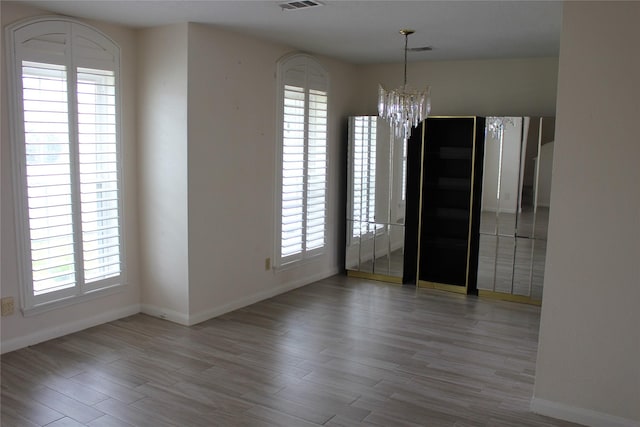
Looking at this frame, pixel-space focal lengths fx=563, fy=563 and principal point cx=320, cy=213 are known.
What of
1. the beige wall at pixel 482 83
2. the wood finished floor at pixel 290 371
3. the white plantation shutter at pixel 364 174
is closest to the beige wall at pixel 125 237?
the wood finished floor at pixel 290 371

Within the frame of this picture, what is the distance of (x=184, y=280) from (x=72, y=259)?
0.86m

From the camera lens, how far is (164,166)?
15.0ft

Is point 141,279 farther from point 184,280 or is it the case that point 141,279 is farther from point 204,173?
point 204,173

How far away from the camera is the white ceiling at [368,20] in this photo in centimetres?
368

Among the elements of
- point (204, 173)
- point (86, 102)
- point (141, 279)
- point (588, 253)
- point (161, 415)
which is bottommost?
point (161, 415)

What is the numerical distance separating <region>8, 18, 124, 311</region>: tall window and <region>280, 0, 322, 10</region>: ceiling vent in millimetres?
1566

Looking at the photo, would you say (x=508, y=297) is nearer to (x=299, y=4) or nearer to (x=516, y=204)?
(x=516, y=204)

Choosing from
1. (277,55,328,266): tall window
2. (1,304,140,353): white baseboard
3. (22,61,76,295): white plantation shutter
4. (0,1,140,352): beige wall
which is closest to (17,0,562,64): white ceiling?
(0,1,140,352): beige wall

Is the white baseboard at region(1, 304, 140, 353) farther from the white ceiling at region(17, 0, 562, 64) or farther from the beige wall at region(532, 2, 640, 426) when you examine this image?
the beige wall at region(532, 2, 640, 426)

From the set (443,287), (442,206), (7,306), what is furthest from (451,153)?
(7,306)

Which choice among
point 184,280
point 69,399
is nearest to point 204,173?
point 184,280

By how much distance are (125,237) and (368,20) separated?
8.58 feet

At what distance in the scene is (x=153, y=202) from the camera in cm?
471

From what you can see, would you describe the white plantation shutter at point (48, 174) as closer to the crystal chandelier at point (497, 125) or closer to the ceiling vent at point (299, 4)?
the ceiling vent at point (299, 4)
